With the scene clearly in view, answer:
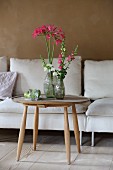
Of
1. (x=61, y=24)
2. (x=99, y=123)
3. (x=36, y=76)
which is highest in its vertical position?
(x=61, y=24)

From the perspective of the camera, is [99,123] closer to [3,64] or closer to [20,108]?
[20,108]

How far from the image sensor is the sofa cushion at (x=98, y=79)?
4254mm

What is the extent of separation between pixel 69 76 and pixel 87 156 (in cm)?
124

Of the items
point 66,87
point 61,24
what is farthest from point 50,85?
point 61,24

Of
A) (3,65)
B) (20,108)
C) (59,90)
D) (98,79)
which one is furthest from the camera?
(3,65)

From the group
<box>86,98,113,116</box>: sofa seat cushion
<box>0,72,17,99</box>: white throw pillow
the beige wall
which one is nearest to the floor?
<box>86,98,113,116</box>: sofa seat cushion

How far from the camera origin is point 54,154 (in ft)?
11.3

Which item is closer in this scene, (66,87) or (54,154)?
(54,154)

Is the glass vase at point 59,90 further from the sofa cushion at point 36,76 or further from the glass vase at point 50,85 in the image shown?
the sofa cushion at point 36,76

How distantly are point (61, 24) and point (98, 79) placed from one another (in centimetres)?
96

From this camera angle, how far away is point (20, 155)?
11.2 feet

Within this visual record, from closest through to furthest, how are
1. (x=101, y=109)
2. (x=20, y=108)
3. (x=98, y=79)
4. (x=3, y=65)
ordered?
1. (x=101, y=109)
2. (x=20, y=108)
3. (x=98, y=79)
4. (x=3, y=65)

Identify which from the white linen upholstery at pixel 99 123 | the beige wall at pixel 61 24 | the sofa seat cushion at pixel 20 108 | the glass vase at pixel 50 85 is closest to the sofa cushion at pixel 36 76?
the beige wall at pixel 61 24

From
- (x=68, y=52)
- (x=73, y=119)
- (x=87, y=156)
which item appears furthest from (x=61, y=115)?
(x=68, y=52)
